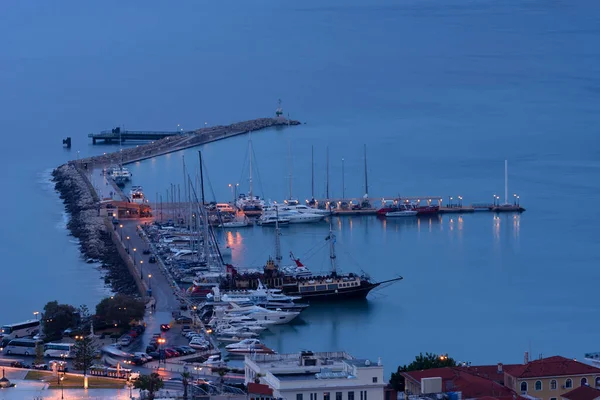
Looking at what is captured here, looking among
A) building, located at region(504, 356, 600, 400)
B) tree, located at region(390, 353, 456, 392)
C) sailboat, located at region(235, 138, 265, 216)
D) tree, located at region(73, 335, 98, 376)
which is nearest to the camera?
building, located at region(504, 356, 600, 400)

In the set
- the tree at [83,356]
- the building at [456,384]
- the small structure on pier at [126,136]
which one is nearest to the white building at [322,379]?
the building at [456,384]

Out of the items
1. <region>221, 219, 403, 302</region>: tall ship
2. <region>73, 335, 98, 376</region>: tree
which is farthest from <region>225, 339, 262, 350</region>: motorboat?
<region>221, 219, 403, 302</region>: tall ship

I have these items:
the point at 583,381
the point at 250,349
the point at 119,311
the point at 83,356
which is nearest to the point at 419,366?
Answer: the point at 583,381

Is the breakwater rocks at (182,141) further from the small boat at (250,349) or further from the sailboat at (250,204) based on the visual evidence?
the small boat at (250,349)

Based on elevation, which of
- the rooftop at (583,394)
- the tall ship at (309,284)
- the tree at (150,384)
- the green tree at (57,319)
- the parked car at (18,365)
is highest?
the tall ship at (309,284)

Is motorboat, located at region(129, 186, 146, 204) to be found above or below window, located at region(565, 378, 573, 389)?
above

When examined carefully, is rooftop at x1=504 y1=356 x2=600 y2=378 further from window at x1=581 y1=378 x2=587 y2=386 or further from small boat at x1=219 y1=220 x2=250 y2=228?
small boat at x1=219 y1=220 x2=250 y2=228
